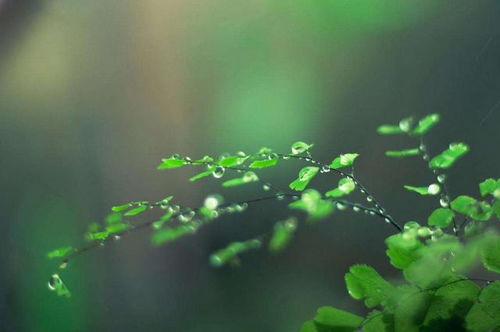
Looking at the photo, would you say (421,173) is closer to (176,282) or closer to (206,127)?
(206,127)

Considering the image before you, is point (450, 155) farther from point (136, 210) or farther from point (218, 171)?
point (136, 210)

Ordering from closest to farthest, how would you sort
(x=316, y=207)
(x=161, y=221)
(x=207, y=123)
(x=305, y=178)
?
(x=316, y=207), (x=161, y=221), (x=305, y=178), (x=207, y=123)

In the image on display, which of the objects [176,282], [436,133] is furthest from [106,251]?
[436,133]

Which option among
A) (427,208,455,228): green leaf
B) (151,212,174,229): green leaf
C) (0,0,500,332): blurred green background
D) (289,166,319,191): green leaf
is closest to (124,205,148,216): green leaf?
(151,212,174,229): green leaf

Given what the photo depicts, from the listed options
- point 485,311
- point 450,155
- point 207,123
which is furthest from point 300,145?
point 207,123

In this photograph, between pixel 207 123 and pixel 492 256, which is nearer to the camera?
pixel 492 256

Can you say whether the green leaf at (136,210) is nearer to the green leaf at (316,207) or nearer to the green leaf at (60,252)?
the green leaf at (60,252)

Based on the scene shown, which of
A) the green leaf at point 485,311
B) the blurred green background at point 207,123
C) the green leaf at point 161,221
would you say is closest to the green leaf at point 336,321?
the green leaf at point 485,311

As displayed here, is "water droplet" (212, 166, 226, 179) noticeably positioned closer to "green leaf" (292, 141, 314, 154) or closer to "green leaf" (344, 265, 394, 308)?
"green leaf" (292, 141, 314, 154)
